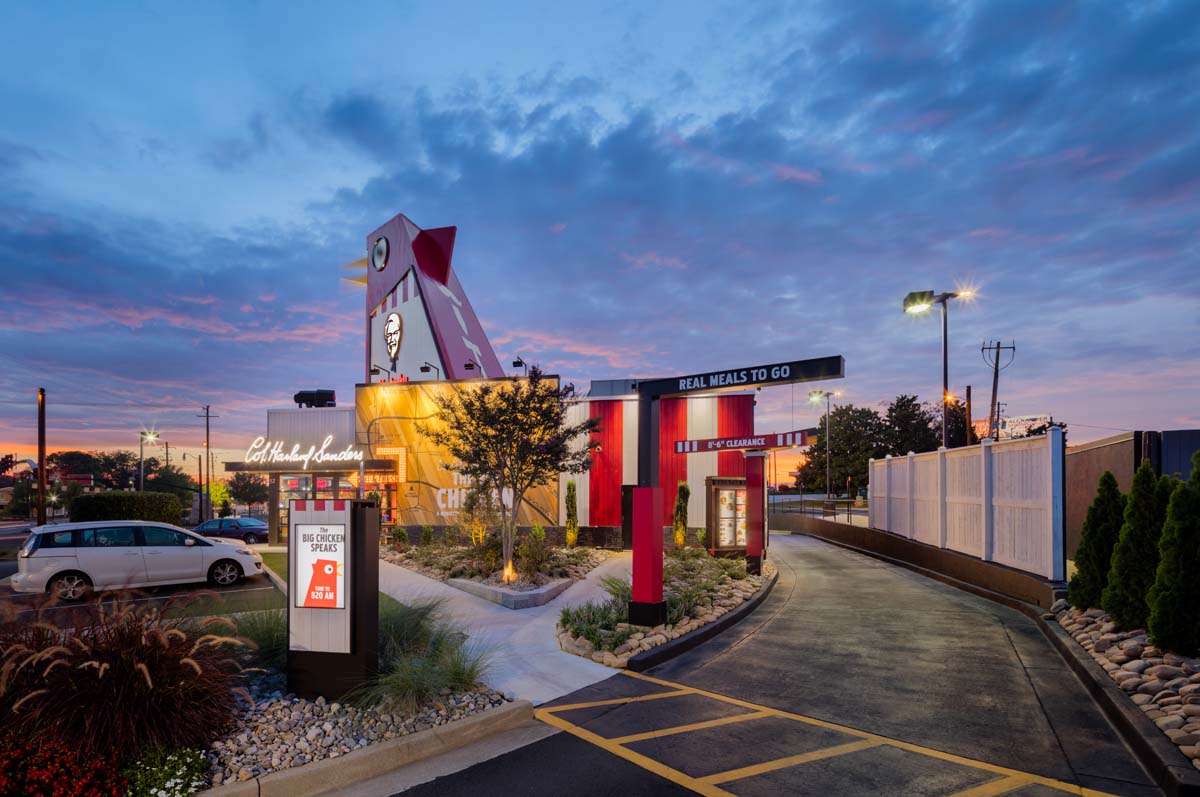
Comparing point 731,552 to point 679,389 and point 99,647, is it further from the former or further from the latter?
point 99,647

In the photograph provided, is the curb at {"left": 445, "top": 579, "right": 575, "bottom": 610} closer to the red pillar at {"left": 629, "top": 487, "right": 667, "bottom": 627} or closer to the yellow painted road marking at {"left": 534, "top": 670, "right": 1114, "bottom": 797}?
the red pillar at {"left": 629, "top": 487, "right": 667, "bottom": 627}

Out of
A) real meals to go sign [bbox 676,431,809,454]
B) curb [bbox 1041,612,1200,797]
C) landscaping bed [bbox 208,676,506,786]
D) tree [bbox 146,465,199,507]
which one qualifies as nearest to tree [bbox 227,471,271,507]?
tree [bbox 146,465,199,507]

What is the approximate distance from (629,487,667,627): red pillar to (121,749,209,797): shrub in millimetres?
6515

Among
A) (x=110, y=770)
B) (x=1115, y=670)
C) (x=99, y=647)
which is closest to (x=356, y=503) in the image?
(x=99, y=647)

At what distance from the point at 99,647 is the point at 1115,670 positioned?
10.0m

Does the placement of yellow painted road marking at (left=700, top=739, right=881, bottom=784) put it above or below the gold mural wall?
below

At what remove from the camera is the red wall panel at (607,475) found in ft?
85.7

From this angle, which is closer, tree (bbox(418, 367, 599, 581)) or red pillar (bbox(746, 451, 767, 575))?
tree (bbox(418, 367, 599, 581))

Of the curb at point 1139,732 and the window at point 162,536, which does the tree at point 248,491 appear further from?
the curb at point 1139,732

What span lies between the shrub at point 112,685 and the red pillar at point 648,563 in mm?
6016

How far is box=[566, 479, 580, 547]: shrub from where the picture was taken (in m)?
24.2

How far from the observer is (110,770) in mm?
4914

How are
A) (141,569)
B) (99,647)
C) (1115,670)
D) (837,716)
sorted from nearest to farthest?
(99,647), (837,716), (1115,670), (141,569)

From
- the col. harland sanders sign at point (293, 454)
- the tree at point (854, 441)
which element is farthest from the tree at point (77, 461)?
the tree at point (854, 441)
